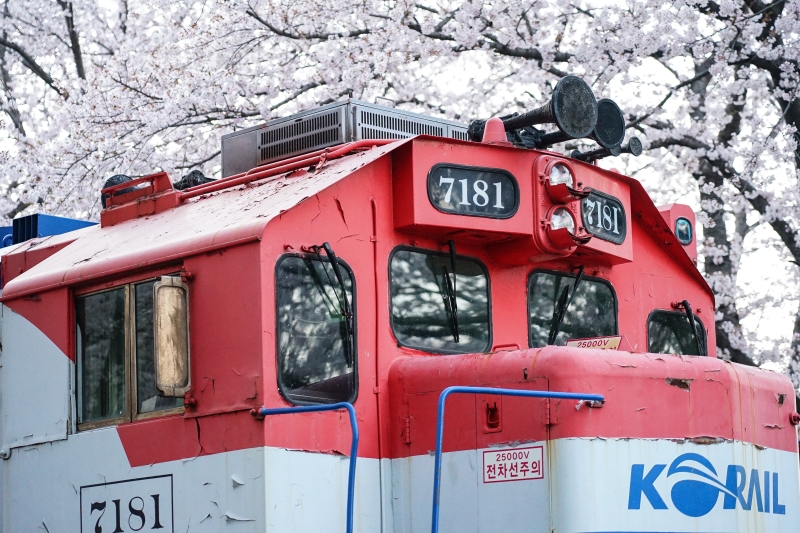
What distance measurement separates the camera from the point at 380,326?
5.64 m

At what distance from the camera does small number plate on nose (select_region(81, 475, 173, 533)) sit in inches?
217

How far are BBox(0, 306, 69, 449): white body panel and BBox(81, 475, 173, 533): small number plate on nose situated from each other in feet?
1.37

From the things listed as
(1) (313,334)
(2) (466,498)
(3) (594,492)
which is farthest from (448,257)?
(3) (594,492)

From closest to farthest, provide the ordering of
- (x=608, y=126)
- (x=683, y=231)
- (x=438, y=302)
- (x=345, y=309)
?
(x=345, y=309)
(x=438, y=302)
(x=608, y=126)
(x=683, y=231)

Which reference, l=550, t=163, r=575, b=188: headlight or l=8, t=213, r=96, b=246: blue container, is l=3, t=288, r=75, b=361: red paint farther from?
l=550, t=163, r=575, b=188: headlight

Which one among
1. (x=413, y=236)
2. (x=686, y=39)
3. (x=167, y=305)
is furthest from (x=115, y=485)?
(x=686, y=39)

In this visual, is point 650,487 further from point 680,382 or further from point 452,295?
point 452,295

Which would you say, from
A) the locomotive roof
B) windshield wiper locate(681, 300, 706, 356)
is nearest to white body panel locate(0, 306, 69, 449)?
the locomotive roof

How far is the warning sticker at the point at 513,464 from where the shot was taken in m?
5.13

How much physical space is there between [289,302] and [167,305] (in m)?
0.56

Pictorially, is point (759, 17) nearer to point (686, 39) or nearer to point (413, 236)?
point (686, 39)

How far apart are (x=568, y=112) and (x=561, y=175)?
1.10 ft

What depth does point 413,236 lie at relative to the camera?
19.3ft

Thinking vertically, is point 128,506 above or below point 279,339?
below
